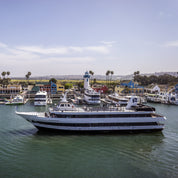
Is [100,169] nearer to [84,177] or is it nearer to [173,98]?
[84,177]

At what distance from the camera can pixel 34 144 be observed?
62.4 feet

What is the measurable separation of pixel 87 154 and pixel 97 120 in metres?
5.89

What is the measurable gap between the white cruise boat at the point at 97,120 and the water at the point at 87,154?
100 cm

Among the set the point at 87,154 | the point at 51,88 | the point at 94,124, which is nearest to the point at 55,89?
the point at 51,88

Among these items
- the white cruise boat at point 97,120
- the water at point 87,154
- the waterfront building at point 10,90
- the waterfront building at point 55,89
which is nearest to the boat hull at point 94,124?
the white cruise boat at point 97,120

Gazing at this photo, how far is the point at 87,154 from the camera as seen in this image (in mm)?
17141

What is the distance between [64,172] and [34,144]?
6642 mm

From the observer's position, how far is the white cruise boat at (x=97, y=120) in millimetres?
21984

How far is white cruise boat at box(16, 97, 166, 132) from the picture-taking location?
22.0 meters

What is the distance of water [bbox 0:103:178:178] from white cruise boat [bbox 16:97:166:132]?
1.00m

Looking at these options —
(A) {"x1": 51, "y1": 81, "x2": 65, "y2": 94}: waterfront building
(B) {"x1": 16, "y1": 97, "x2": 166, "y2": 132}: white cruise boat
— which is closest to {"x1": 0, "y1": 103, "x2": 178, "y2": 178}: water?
(B) {"x1": 16, "y1": 97, "x2": 166, "y2": 132}: white cruise boat

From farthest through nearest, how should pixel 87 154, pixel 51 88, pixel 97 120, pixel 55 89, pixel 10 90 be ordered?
pixel 55 89, pixel 51 88, pixel 10 90, pixel 97 120, pixel 87 154

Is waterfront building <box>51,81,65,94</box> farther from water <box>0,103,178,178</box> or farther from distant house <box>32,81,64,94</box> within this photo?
water <box>0,103,178,178</box>

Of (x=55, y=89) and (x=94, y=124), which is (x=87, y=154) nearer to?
(x=94, y=124)
